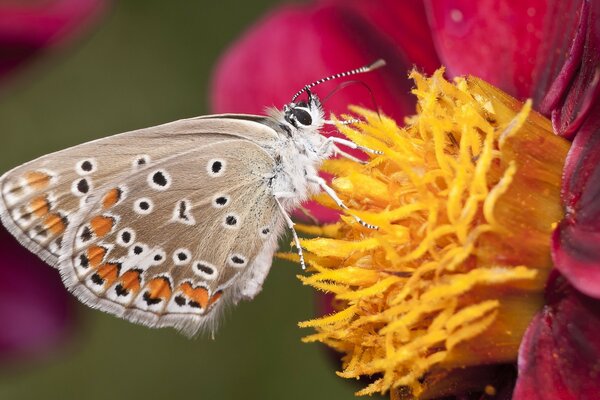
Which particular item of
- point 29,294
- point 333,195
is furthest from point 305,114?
point 29,294

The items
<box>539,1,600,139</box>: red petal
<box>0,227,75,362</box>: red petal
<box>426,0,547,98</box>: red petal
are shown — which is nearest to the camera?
<box>539,1,600,139</box>: red petal

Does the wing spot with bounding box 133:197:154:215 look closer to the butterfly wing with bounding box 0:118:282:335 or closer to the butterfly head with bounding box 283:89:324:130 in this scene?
the butterfly wing with bounding box 0:118:282:335

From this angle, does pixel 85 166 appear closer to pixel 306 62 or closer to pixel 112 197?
pixel 112 197

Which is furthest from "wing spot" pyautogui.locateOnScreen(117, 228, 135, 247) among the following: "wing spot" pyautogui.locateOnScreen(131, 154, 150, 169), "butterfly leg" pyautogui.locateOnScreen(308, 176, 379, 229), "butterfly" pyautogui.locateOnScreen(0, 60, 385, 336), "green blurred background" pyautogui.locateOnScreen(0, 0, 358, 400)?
"green blurred background" pyautogui.locateOnScreen(0, 0, 358, 400)

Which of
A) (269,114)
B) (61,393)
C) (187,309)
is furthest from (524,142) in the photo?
(61,393)

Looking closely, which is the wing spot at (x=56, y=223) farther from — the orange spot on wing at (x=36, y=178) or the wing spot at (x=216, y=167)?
the wing spot at (x=216, y=167)

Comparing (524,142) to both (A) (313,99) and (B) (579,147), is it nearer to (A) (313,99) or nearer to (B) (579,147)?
(B) (579,147)

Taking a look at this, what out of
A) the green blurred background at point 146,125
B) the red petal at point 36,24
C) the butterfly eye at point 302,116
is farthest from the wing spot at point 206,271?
the green blurred background at point 146,125
